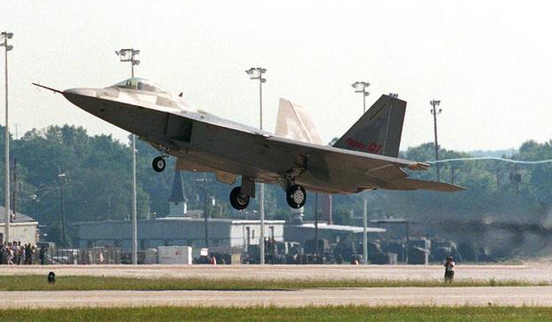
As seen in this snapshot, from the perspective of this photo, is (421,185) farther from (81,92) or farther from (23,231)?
(23,231)

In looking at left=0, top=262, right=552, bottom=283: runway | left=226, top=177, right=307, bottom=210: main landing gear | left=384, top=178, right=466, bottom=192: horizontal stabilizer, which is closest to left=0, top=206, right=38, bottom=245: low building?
left=0, top=262, right=552, bottom=283: runway

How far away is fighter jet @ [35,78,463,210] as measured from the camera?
39812mm

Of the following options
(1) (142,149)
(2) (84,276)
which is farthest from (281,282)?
(1) (142,149)

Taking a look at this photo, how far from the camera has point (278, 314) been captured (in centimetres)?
3173

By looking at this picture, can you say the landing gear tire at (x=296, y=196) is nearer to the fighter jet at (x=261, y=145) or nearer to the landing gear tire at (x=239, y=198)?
the fighter jet at (x=261, y=145)

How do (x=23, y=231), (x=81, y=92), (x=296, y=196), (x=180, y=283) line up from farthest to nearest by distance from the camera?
1. (x=23, y=231)
2. (x=180, y=283)
3. (x=296, y=196)
4. (x=81, y=92)

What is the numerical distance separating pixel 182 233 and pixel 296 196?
85397 millimetres

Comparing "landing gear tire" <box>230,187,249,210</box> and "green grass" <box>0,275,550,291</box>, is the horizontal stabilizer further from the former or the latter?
"landing gear tire" <box>230,187,249,210</box>

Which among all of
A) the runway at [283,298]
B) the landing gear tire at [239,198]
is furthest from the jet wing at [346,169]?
Result: the runway at [283,298]

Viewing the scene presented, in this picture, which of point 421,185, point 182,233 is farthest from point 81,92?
point 182,233

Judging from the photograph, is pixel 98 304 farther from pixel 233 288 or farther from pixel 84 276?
pixel 84 276

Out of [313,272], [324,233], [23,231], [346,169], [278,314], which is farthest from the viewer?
[324,233]

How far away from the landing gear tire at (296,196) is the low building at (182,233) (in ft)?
255

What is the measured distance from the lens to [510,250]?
2034 inches
